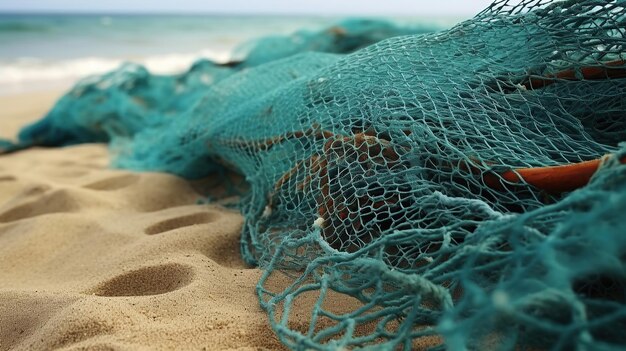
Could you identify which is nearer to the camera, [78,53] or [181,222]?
[181,222]

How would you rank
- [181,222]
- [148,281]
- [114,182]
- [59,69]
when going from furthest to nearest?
[59,69] → [114,182] → [181,222] → [148,281]

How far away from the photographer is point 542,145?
1.46m

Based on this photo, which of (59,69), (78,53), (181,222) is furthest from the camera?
(78,53)

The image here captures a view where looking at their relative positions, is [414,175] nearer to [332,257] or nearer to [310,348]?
[332,257]

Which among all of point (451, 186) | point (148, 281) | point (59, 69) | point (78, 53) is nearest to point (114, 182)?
point (148, 281)

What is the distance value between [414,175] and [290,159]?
1.83ft

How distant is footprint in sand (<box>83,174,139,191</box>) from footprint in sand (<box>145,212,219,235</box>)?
659mm

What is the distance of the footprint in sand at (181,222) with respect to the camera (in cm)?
199

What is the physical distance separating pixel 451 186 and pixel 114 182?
1851 millimetres

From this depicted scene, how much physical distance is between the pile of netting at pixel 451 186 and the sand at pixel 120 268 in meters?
0.12

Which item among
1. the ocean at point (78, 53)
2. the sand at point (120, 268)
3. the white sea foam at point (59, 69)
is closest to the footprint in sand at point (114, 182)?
the sand at point (120, 268)

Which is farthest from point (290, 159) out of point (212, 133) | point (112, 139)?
point (112, 139)

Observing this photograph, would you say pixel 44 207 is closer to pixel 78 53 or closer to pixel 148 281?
pixel 148 281

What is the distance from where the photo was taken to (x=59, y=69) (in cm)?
848
